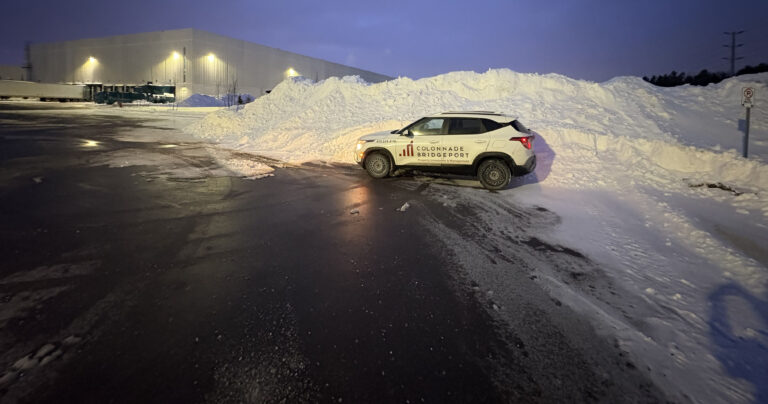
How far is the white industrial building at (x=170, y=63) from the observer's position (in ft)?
194

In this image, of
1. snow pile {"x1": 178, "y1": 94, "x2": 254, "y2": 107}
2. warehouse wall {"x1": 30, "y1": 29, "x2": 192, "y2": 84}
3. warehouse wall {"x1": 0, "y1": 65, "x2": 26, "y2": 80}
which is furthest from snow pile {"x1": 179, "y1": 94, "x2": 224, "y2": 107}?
warehouse wall {"x1": 0, "y1": 65, "x2": 26, "y2": 80}

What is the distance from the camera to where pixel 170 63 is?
5984 cm

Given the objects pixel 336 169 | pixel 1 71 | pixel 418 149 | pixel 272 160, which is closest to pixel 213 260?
pixel 418 149

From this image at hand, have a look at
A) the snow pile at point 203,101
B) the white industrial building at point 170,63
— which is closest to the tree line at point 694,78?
the snow pile at point 203,101

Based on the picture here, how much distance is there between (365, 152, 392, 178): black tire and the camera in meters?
10.3

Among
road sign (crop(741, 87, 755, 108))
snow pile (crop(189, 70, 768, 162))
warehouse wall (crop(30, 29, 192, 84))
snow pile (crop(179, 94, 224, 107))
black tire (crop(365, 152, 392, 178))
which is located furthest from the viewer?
warehouse wall (crop(30, 29, 192, 84))

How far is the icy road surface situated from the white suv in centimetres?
217

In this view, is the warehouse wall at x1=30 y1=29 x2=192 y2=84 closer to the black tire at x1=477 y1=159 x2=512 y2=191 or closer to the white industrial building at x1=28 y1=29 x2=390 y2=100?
the white industrial building at x1=28 y1=29 x2=390 y2=100

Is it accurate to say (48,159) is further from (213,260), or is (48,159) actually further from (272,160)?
(213,260)

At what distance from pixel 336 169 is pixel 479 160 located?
448cm

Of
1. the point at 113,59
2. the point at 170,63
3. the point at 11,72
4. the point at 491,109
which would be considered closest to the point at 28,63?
the point at 11,72

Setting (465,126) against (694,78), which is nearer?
(465,126)

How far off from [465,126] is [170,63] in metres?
63.6

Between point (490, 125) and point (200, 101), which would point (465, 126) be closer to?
point (490, 125)
